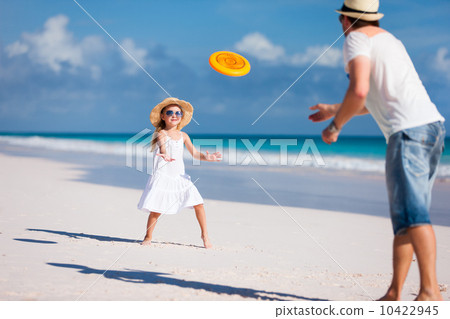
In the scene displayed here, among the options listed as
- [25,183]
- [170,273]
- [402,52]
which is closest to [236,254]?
[170,273]

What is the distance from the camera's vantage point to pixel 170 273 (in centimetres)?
388

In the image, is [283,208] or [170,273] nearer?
[170,273]

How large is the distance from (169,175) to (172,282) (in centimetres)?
186

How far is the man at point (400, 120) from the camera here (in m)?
2.69

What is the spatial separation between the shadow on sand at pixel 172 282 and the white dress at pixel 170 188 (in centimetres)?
126

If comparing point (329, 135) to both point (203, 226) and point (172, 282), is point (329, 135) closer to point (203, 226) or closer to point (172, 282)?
point (172, 282)

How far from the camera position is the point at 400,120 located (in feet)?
9.02

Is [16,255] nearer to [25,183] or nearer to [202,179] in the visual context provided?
[25,183]

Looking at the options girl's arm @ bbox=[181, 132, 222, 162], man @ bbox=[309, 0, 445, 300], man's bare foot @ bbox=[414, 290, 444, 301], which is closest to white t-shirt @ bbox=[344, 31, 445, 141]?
man @ bbox=[309, 0, 445, 300]

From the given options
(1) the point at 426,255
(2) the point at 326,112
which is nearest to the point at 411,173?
(1) the point at 426,255

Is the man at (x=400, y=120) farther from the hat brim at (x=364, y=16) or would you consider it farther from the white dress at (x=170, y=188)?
the white dress at (x=170, y=188)
